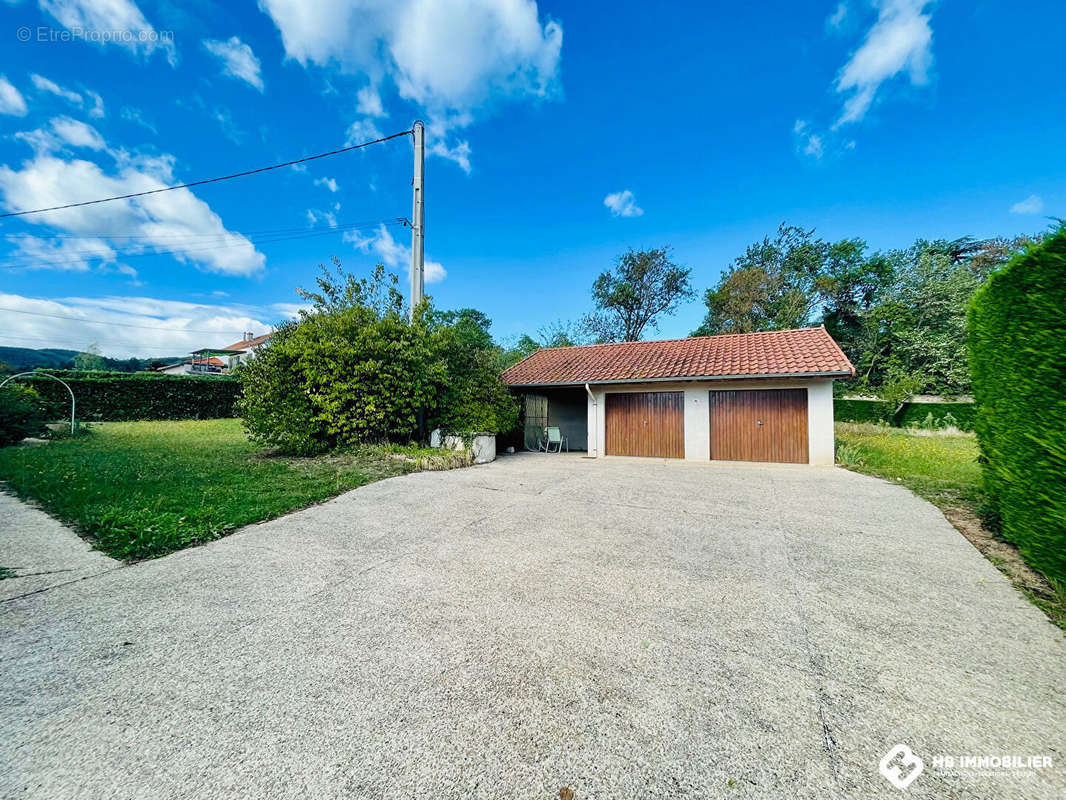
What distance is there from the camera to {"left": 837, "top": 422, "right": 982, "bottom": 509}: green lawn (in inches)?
235

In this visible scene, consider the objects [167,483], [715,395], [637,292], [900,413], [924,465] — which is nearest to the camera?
[167,483]

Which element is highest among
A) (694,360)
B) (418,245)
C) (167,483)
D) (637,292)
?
(637,292)

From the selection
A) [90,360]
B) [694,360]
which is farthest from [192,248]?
[90,360]

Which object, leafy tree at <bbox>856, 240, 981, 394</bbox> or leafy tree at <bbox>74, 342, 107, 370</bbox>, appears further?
leafy tree at <bbox>74, 342, 107, 370</bbox>

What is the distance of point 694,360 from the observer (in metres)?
11.1

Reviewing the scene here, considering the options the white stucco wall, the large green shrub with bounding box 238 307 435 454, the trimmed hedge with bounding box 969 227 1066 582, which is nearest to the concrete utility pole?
the large green shrub with bounding box 238 307 435 454

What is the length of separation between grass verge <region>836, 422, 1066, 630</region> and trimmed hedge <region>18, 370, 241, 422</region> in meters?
19.7

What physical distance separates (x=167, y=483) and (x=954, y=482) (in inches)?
498

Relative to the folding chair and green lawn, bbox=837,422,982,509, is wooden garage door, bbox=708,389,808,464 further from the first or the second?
the folding chair

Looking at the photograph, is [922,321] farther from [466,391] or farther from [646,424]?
[466,391]

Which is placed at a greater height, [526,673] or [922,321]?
[922,321]

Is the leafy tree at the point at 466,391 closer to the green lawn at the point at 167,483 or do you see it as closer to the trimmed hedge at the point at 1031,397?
the green lawn at the point at 167,483

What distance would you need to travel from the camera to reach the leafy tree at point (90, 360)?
139ft

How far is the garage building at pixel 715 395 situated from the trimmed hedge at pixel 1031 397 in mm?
5555
